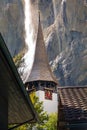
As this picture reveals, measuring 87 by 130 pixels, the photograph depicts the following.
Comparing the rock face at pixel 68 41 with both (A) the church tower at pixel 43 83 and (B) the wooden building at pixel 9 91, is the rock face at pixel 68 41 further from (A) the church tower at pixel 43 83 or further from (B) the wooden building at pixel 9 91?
(B) the wooden building at pixel 9 91

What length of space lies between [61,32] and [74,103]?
181 ft

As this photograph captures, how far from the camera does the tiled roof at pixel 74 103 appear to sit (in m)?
7.76

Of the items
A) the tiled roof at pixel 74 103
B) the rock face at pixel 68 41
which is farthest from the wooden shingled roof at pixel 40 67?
the tiled roof at pixel 74 103

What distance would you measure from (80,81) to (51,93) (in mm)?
9645

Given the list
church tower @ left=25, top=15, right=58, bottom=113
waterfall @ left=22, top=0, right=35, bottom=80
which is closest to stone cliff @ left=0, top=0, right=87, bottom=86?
waterfall @ left=22, top=0, right=35, bottom=80

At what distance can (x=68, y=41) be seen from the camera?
61.8 meters

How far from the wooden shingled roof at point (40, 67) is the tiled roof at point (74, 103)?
4007 cm

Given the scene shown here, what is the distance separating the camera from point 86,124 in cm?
782

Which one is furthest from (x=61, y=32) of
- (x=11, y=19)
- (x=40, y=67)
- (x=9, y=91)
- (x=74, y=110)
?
(x=9, y=91)

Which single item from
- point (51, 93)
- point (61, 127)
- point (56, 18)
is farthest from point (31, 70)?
point (61, 127)

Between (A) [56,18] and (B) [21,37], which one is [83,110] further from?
(B) [21,37]

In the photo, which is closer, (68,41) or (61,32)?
(68,41)

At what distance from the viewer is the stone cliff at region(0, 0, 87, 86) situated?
5895 centimetres

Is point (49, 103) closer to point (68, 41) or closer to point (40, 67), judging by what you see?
point (40, 67)
